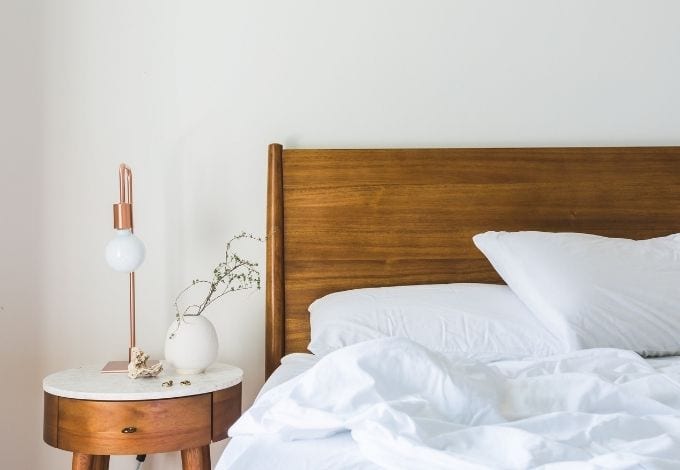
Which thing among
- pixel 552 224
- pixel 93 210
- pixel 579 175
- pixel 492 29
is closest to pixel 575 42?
pixel 492 29

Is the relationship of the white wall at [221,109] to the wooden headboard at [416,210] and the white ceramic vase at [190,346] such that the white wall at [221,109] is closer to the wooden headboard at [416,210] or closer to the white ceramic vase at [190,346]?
the wooden headboard at [416,210]

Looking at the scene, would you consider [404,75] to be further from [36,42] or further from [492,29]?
[36,42]

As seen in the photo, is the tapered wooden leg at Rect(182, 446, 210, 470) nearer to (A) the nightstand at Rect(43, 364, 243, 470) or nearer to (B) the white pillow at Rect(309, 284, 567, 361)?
(A) the nightstand at Rect(43, 364, 243, 470)

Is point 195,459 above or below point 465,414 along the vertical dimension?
below

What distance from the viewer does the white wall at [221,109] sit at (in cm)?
234

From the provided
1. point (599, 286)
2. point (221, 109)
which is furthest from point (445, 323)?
point (221, 109)

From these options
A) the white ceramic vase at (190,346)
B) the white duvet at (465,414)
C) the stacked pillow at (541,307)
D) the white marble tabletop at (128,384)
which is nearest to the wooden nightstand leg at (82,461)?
the white marble tabletop at (128,384)

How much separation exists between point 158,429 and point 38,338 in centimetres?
69

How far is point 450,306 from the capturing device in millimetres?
1975

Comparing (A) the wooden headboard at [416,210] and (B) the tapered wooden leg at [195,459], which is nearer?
(B) the tapered wooden leg at [195,459]

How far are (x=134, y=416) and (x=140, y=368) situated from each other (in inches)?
6.6

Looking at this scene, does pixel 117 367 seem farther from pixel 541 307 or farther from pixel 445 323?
pixel 541 307

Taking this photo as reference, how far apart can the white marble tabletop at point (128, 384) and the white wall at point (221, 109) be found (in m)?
0.33

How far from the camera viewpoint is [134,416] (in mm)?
1825
